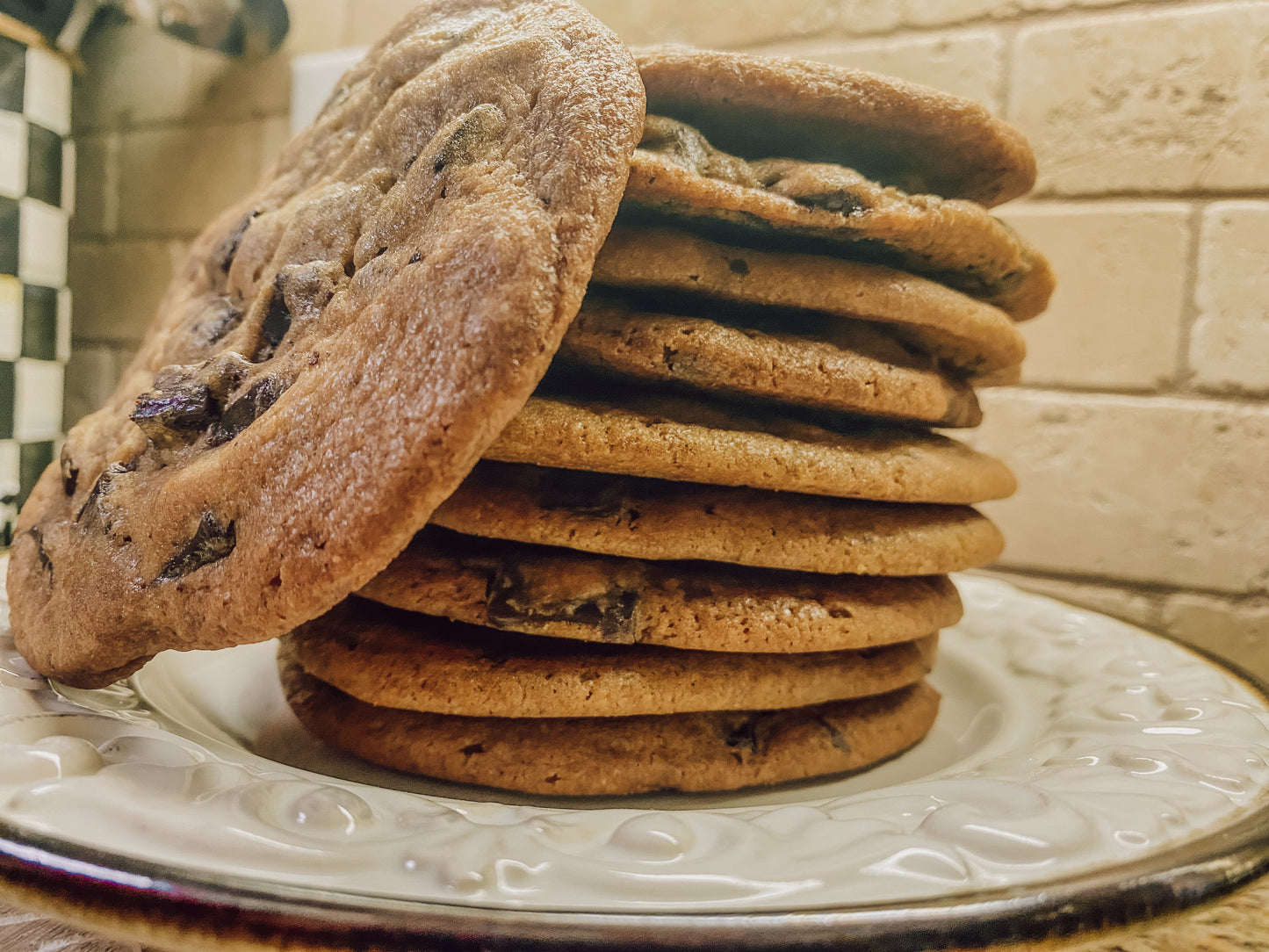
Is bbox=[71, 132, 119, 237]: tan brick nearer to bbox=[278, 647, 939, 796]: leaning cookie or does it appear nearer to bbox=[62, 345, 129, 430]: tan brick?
bbox=[62, 345, 129, 430]: tan brick

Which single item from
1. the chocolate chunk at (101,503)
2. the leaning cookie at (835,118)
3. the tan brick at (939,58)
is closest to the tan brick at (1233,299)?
the tan brick at (939,58)

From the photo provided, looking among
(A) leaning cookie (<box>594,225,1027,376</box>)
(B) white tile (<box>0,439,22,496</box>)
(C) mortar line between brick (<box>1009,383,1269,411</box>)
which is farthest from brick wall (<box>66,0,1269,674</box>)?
(B) white tile (<box>0,439,22,496</box>)

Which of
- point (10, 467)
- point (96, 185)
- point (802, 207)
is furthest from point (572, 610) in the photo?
point (96, 185)

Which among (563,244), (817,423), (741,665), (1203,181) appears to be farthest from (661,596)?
(1203,181)

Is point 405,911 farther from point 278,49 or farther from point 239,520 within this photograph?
point 278,49

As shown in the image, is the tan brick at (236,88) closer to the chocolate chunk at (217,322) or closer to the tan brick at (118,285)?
the tan brick at (118,285)

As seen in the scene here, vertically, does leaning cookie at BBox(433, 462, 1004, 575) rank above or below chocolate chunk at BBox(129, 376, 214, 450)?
below

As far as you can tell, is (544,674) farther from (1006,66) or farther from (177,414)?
(1006,66)
